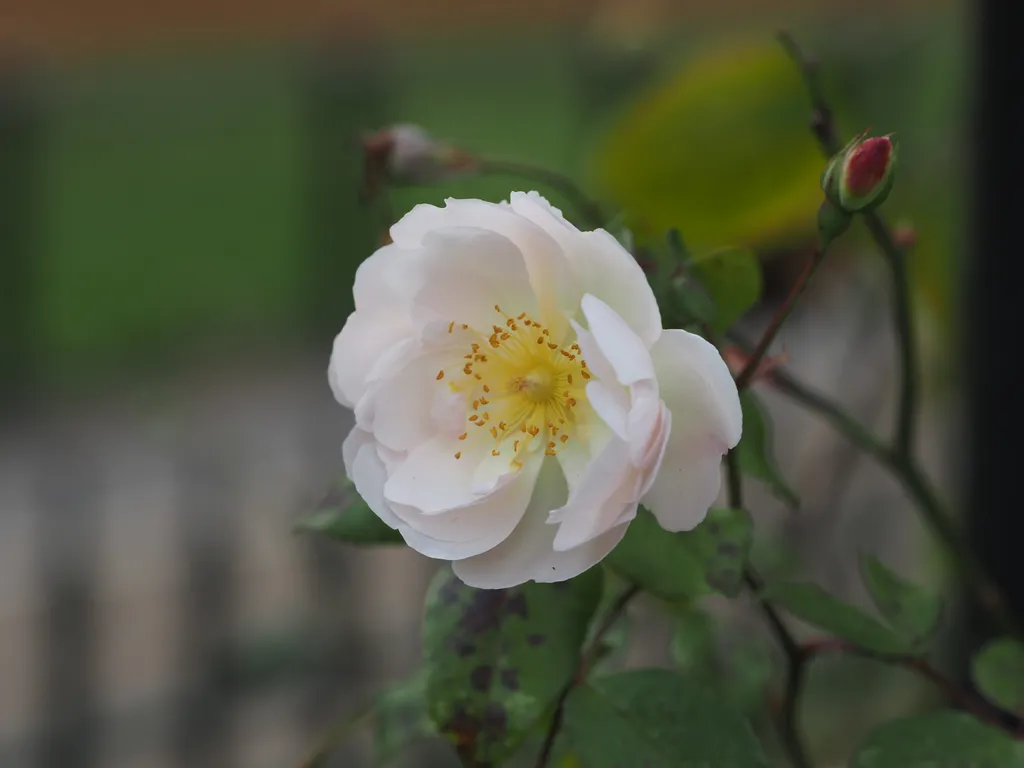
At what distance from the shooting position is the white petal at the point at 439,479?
313 millimetres

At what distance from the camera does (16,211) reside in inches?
104

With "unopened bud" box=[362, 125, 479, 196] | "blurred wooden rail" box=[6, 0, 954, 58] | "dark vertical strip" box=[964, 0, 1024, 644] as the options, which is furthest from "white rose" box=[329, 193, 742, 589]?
"blurred wooden rail" box=[6, 0, 954, 58]

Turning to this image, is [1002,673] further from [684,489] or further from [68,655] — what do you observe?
[68,655]

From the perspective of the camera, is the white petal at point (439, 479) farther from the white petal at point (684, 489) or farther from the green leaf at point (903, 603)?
the green leaf at point (903, 603)

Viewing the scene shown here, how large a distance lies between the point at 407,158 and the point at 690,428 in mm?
195

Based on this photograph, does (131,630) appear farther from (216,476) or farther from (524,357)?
(524,357)

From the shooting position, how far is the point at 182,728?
145cm

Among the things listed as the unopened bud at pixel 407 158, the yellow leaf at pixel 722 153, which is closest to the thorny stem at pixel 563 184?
the unopened bud at pixel 407 158

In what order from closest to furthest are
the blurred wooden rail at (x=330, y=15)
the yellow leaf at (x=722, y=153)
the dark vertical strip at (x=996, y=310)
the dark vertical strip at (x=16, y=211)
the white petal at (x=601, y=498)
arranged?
the white petal at (x=601, y=498)
the dark vertical strip at (x=996, y=310)
the yellow leaf at (x=722, y=153)
the blurred wooden rail at (x=330, y=15)
the dark vertical strip at (x=16, y=211)

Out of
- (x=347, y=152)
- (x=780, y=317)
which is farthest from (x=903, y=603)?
(x=347, y=152)

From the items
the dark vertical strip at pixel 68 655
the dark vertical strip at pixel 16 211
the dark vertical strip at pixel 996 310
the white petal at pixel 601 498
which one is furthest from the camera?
the dark vertical strip at pixel 16 211

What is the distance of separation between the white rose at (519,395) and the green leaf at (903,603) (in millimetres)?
136

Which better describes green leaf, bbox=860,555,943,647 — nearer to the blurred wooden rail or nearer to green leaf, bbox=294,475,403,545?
green leaf, bbox=294,475,403,545

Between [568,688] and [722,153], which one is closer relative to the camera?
[568,688]
